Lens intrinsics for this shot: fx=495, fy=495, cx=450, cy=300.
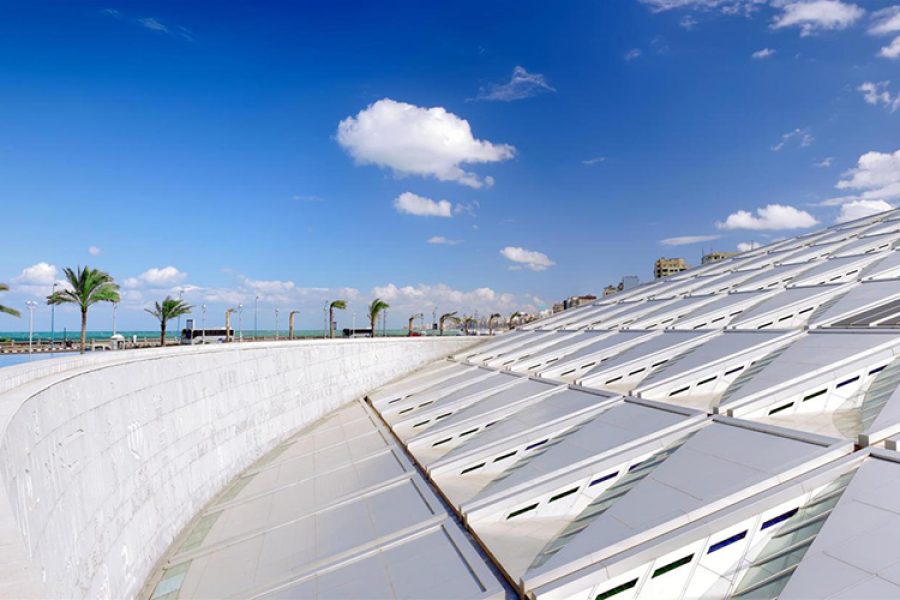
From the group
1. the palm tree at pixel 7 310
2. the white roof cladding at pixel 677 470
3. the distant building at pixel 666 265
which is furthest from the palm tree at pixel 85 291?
the distant building at pixel 666 265

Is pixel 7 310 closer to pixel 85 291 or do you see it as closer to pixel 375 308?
pixel 85 291

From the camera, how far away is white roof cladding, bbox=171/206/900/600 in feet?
19.0

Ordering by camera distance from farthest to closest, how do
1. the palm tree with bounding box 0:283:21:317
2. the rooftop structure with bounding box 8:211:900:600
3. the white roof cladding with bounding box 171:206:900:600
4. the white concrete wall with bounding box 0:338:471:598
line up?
the palm tree with bounding box 0:283:21:317
the white concrete wall with bounding box 0:338:471:598
the rooftop structure with bounding box 8:211:900:600
the white roof cladding with bounding box 171:206:900:600

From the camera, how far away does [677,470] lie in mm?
7805

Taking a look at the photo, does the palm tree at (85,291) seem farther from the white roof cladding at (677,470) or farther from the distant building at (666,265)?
the distant building at (666,265)

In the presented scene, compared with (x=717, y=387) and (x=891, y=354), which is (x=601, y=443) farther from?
(x=891, y=354)

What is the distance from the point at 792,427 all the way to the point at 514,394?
897cm

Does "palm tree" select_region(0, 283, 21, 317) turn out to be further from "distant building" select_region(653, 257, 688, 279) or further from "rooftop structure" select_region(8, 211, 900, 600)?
"distant building" select_region(653, 257, 688, 279)

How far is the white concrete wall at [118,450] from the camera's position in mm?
6125

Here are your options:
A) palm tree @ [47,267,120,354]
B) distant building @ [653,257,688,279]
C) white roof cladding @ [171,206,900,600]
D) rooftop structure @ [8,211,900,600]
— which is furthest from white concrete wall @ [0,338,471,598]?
distant building @ [653,257,688,279]

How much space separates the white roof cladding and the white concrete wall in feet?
10.6

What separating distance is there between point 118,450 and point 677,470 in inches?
428

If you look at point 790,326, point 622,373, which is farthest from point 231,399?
point 790,326

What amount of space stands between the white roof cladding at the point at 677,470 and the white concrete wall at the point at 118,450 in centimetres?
324
